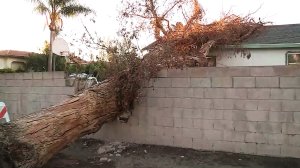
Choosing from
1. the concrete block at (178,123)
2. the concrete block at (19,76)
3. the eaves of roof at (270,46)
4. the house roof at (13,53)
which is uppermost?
the house roof at (13,53)

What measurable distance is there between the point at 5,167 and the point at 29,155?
0.34 meters

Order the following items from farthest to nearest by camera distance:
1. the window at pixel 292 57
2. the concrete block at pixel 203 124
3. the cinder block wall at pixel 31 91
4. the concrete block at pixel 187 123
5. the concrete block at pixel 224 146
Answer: the window at pixel 292 57, the cinder block wall at pixel 31 91, the concrete block at pixel 187 123, the concrete block at pixel 203 124, the concrete block at pixel 224 146

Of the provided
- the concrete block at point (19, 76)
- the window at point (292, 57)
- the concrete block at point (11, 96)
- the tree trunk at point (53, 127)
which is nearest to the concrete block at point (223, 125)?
the tree trunk at point (53, 127)

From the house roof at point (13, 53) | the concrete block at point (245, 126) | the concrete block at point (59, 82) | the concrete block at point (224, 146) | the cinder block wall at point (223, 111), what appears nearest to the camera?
the cinder block wall at point (223, 111)

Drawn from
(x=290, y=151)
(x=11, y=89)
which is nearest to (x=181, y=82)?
(x=290, y=151)

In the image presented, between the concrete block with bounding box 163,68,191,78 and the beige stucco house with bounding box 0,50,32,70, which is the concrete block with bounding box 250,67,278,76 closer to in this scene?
the concrete block with bounding box 163,68,191,78

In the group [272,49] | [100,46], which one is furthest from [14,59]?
[100,46]

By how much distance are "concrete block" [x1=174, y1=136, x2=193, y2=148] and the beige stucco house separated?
93.1 ft

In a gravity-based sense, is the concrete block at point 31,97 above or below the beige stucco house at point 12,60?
below

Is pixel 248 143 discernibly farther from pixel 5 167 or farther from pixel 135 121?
pixel 5 167

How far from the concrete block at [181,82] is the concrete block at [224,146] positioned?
4.02 ft

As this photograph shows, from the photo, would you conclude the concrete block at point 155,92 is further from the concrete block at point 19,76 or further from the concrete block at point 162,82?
the concrete block at point 19,76

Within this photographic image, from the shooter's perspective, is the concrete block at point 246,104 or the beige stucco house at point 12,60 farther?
the beige stucco house at point 12,60

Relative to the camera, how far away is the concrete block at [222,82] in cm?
670
